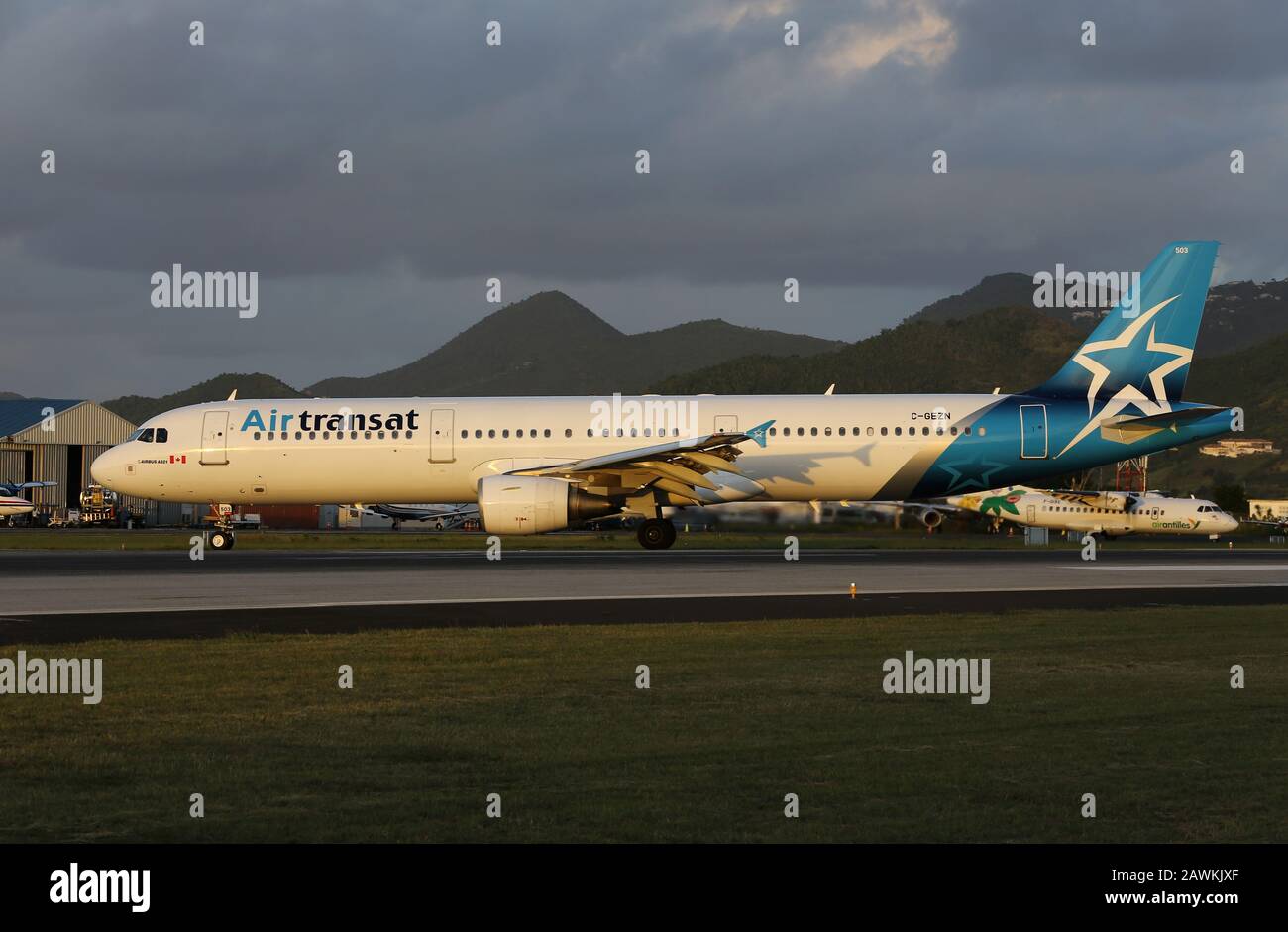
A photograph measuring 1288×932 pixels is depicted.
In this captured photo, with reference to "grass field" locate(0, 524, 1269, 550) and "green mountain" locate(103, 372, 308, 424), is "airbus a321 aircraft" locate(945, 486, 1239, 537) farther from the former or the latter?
"green mountain" locate(103, 372, 308, 424)

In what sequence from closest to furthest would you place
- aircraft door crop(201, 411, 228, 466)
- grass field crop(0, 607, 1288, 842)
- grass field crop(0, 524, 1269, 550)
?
grass field crop(0, 607, 1288, 842) → aircraft door crop(201, 411, 228, 466) → grass field crop(0, 524, 1269, 550)

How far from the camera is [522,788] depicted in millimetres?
7371

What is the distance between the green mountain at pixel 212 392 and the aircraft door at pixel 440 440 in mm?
64104

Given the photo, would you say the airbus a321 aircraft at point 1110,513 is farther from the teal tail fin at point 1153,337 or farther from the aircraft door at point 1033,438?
the aircraft door at point 1033,438

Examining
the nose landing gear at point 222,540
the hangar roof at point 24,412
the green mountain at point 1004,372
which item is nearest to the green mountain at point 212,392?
the hangar roof at point 24,412

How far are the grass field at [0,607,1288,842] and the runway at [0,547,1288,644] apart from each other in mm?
3313

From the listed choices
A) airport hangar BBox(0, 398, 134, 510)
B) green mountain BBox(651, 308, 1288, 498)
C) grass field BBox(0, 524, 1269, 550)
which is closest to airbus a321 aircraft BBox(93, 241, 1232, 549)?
grass field BBox(0, 524, 1269, 550)

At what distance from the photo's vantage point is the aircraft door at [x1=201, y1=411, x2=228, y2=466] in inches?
1353

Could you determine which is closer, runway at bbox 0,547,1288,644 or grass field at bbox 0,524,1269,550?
runway at bbox 0,547,1288,644

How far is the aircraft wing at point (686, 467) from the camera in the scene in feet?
98.7

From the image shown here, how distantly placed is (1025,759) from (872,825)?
6.54 ft

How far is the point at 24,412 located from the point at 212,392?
5649 centimetres

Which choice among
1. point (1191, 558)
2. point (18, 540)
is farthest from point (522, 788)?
point (18, 540)

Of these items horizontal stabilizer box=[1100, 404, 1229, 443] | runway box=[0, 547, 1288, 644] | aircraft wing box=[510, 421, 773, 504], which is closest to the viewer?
runway box=[0, 547, 1288, 644]
